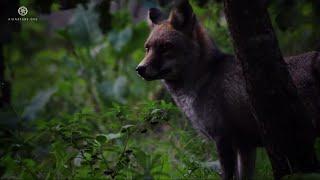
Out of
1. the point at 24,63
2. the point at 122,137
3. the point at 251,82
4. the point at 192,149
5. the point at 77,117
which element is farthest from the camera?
the point at 24,63

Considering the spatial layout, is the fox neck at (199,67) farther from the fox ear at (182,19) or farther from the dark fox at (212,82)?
the fox ear at (182,19)

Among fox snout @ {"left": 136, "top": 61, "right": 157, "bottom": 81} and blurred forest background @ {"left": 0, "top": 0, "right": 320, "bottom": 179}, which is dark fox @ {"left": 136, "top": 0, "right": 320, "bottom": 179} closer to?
fox snout @ {"left": 136, "top": 61, "right": 157, "bottom": 81}

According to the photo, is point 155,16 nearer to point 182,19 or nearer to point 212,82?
point 182,19

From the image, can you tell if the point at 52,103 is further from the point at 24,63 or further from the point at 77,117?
the point at 77,117

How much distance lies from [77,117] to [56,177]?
1.68 feet

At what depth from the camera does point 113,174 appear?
504 centimetres

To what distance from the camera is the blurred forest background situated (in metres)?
4.69

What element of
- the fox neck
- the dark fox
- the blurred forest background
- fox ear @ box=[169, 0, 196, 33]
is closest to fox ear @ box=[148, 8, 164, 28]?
the dark fox

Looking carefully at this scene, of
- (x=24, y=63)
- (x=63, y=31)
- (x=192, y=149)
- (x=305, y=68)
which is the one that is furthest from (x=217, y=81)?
(x=24, y=63)

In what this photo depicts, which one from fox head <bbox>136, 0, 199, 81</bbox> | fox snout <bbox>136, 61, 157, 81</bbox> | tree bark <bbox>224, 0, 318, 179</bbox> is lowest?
tree bark <bbox>224, 0, 318, 179</bbox>

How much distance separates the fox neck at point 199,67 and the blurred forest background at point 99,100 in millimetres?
379

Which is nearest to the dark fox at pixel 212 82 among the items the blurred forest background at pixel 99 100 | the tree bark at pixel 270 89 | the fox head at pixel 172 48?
the fox head at pixel 172 48

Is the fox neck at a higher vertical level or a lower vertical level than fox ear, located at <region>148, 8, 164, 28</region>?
lower

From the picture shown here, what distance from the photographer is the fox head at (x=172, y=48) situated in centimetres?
606
